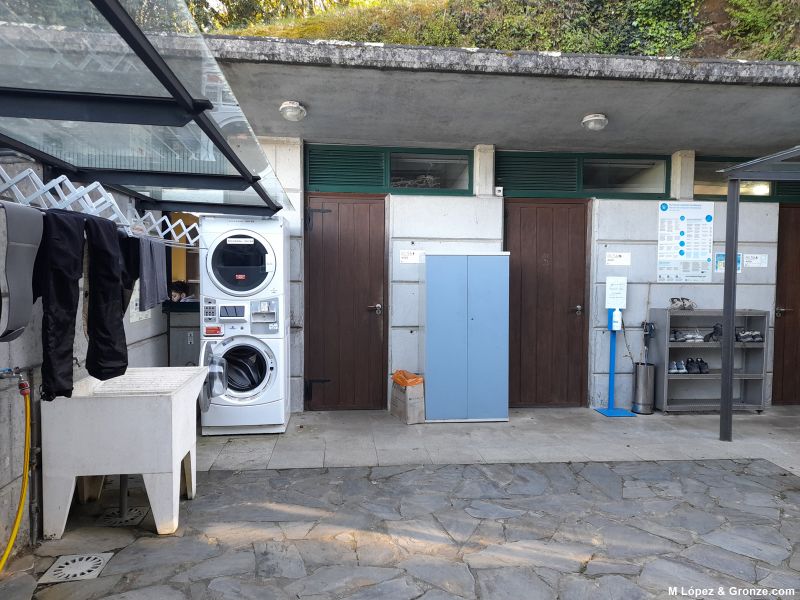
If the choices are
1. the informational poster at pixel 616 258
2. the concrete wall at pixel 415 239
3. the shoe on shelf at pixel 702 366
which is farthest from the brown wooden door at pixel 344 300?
the shoe on shelf at pixel 702 366

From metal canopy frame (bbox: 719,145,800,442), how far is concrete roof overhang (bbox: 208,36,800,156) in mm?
578

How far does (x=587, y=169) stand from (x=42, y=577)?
5745 mm

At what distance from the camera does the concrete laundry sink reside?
2.63 meters

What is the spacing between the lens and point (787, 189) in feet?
18.2

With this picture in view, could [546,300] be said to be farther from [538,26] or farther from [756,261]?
[538,26]

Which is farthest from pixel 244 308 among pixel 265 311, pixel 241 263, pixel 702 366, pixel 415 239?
pixel 702 366

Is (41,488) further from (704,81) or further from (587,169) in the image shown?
(587,169)

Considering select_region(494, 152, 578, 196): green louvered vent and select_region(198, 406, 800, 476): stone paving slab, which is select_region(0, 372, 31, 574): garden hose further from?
select_region(494, 152, 578, 196): green louvered vent

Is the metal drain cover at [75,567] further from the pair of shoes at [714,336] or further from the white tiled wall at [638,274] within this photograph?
the pair of shoes at [714,336]

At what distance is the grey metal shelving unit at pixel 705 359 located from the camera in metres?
5.21

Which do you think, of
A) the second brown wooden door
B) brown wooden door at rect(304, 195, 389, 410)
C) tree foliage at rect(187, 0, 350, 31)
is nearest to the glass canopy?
brown wooden door at rect(304, 195, 389, 410)

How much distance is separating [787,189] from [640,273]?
200 centimetres

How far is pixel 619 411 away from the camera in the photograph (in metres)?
5.30

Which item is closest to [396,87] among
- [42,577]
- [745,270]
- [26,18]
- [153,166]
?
[153,166]
